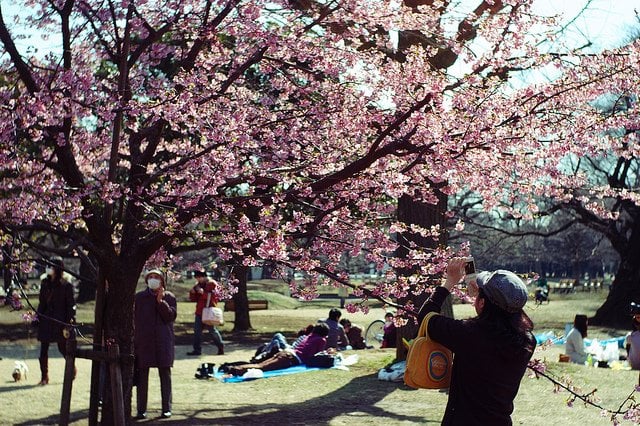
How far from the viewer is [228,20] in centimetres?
910

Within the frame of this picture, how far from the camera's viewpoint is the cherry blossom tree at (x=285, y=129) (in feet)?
25.5

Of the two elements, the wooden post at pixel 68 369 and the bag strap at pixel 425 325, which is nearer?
the bag strap at pixel 425 325

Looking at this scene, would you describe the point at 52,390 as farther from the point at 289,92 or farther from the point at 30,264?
the point at 289,92

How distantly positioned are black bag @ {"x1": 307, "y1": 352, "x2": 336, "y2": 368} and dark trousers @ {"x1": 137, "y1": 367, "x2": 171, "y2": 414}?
486 centimetres

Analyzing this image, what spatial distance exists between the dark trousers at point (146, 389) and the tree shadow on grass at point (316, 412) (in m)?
0.32

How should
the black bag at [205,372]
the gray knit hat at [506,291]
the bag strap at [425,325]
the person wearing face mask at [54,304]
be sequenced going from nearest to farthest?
the gray knit hat at [506,291] → the bag strap at [425,325] → the person wearing face mask at [54,304] → the black bag at [205,372]

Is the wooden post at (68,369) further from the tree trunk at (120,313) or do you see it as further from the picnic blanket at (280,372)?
the picnic blanket at (280,372)

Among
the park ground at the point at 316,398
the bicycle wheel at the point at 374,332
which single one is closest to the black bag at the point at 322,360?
the park ground at the point at 316,398

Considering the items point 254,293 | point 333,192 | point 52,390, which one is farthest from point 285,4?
point 254,293

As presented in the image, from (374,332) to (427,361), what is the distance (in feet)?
62.9

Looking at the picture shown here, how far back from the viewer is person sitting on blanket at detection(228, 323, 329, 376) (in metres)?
15.4

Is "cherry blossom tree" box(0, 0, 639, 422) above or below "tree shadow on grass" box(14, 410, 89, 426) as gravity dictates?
above

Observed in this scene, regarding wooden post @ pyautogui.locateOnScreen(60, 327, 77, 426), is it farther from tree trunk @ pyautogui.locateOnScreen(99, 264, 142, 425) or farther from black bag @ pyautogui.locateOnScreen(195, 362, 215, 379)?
black bag @ pyautogui.locateOnScreen(195, 362, 215, 379)

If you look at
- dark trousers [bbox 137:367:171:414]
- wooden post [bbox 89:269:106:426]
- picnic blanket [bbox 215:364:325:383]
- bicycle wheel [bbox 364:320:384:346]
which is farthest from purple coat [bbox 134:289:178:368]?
bicycle wheel [bbox 364:320:384:346]
